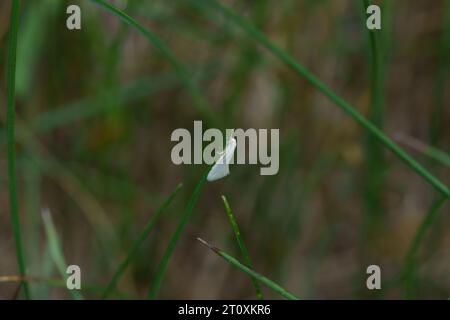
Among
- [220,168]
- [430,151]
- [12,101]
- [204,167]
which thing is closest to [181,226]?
[220,168]

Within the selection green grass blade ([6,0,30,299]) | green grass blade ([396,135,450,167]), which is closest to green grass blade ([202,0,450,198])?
green grass blade ([396,135,450,167])

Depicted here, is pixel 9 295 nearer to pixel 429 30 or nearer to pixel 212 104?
pixel 212 104

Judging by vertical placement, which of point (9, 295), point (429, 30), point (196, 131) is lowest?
point (9, 295)

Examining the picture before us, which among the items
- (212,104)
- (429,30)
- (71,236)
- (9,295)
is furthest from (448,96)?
(9,295)

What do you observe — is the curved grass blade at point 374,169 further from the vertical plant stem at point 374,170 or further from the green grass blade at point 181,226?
the green grass blade at point 181,226

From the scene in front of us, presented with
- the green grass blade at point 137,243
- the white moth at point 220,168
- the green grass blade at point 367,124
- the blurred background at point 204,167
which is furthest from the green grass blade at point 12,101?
the blurred background at point 204,167

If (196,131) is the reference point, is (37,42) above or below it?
above

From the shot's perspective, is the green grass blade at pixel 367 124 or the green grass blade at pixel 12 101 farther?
the green grass blade at pixel 367 124

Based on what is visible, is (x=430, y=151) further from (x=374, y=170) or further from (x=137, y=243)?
(x=137, y=243)
